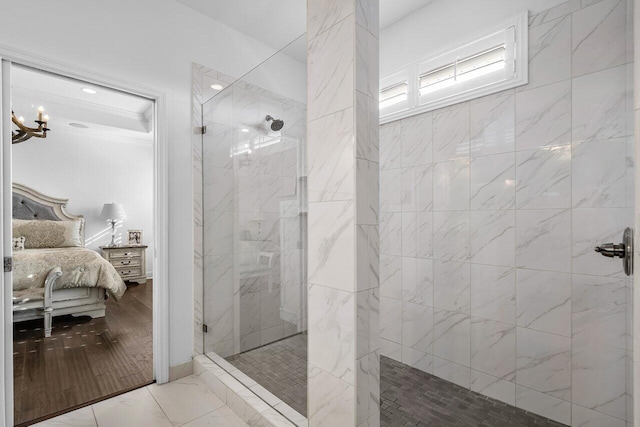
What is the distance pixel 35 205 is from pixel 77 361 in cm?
157

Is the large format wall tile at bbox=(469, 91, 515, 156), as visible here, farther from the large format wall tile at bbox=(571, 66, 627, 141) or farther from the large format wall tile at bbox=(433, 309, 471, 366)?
the large format wall tile at bbox=(433, 309, 471, 366)

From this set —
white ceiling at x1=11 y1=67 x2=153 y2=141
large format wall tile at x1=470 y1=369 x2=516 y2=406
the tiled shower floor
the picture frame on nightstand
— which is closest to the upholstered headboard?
white ceiling at x1=11 y1=67 x2=153 y2=141

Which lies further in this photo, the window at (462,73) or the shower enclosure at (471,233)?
the window at (462,73)

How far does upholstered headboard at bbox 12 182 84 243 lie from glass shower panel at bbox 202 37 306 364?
1826 millimetres

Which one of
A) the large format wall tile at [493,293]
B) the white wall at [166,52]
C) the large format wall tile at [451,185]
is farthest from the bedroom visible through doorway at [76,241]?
the large format wall tile at [493,293]

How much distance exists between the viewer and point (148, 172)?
491 cm

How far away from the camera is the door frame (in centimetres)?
162

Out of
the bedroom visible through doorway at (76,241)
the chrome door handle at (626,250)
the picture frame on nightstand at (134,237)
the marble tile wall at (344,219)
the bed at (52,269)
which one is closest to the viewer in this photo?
the chrome door handle at (626,250)

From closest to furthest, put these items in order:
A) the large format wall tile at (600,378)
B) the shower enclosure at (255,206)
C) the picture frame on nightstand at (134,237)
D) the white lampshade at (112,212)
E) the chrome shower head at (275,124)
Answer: the large format wall tile at (600,378) → the shower enclosure at (255,206) → the chrome shower head at (275,124) → the white lampshade at (112,212) → the picture frame on nightstand at (134,237)

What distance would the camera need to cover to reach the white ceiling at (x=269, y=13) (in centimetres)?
230

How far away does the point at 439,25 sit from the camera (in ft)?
7.44

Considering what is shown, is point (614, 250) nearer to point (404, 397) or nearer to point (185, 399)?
point (404, 397)

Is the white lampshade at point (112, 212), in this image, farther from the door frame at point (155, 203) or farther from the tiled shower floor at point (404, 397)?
the tiled shower floor at point (404, 397)

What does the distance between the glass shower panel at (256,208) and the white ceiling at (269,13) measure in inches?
25.5
